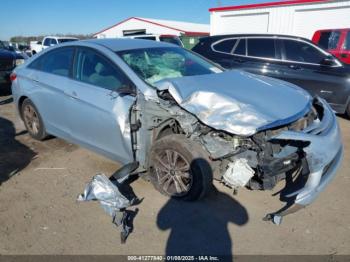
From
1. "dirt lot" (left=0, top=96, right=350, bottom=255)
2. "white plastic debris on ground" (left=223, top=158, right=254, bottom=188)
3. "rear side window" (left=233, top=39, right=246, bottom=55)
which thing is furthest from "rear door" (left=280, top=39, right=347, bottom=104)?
"white plastic debris on ground" (left=223, top=158, right=254, bottom=188)

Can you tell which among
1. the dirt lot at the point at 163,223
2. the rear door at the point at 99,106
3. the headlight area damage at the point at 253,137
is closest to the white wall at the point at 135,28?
the rear door at the point at 99,106

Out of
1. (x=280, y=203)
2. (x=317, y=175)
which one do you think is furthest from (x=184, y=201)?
(x=317, y=175)

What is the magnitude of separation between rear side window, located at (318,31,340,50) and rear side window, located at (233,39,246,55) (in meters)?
3.79

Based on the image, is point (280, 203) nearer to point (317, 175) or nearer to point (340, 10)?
point (317, 175)

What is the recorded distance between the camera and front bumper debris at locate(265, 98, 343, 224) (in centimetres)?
282

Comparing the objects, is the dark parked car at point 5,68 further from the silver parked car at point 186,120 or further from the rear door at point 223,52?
the rear door at point 223,52

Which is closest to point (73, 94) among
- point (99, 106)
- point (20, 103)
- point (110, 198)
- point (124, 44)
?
point (99, 106)

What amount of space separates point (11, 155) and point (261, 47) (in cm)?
Result: 524

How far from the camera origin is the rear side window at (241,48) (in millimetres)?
7112

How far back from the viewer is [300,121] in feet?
10.8

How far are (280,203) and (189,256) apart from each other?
1.29 meters

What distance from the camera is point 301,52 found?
6.69 meters

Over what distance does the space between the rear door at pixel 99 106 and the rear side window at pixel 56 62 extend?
7.5 inches

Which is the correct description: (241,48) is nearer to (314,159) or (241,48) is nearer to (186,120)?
(186,120)
